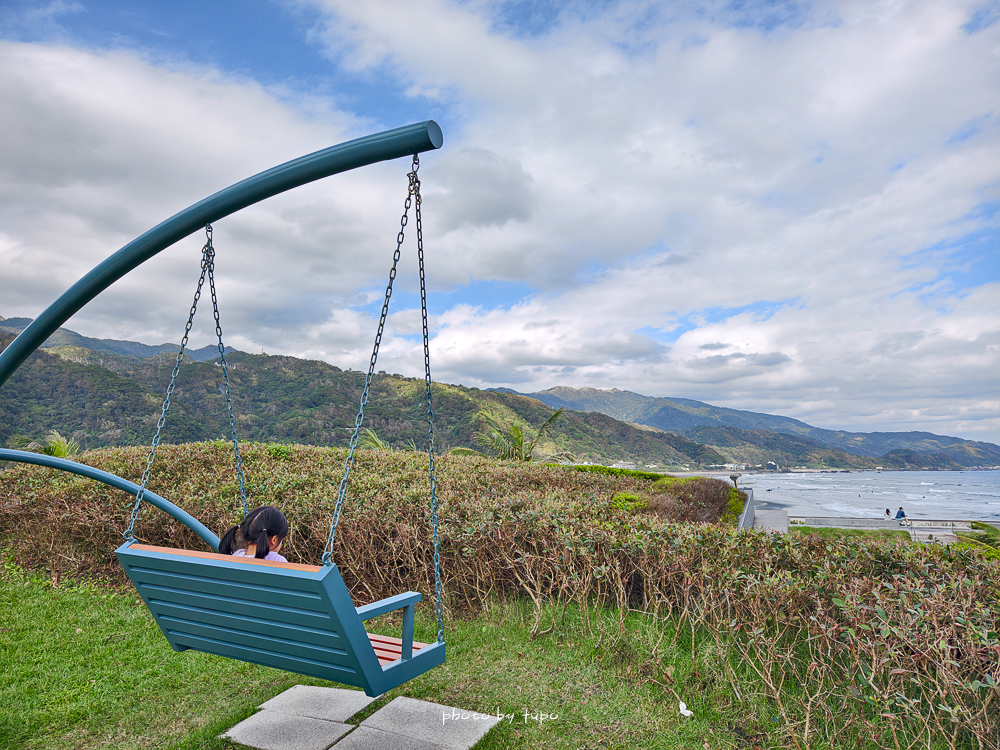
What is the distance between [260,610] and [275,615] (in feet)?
0.28

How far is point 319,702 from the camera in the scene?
3283 millimetres

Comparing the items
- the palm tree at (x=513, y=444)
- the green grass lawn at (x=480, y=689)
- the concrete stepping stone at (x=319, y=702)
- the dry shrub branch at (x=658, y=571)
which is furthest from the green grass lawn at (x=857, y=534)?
the palm tree at (x=513, y=444)

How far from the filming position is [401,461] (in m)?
8.05

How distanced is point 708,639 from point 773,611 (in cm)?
53

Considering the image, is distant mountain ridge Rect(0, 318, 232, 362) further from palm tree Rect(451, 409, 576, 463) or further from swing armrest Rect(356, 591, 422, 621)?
swing armrest Rect(356, 591, 422, 621)

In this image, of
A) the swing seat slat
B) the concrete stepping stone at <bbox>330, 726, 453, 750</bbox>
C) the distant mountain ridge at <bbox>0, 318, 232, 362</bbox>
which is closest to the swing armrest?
the swing seat slat

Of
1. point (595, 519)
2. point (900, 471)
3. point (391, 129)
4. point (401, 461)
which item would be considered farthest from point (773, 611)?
point (900, 471)

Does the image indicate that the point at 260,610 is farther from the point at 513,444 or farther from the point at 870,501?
the point at 870,501

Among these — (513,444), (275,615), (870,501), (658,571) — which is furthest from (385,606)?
(870,501)

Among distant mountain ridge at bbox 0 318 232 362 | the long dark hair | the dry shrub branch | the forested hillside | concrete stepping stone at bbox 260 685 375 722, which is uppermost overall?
distant mountain ridge at bbox 0 318 232 362

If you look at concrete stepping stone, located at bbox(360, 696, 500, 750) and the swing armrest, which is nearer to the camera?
the swing armrest

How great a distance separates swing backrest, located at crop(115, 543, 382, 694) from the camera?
6.90 feet

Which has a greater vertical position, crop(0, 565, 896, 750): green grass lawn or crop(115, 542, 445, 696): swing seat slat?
crop(115, 542, 445, 696): swing seat slat

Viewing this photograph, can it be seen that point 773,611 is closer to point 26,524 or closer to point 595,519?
point 595,519
